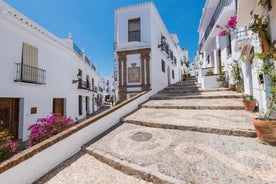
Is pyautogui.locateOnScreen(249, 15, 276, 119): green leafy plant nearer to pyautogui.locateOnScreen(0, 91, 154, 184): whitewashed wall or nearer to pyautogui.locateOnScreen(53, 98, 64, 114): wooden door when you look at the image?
pyautogui.locateOnScreen(0, 91, 154, 184): whitewashed wall

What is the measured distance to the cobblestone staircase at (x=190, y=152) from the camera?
7.18ft

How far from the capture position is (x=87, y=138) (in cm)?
398

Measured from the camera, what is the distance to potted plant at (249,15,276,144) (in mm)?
2822

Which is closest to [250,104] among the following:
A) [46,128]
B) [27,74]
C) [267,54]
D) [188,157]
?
[267,54]

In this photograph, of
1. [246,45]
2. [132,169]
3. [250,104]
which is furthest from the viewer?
[246,45]

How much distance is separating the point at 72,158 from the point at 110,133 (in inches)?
50.6

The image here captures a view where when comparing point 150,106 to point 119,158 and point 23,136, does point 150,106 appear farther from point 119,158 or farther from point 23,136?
point 23,136

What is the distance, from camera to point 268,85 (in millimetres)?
3451

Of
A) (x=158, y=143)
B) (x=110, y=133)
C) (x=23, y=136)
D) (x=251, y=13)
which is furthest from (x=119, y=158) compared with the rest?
(x=23, y=136)

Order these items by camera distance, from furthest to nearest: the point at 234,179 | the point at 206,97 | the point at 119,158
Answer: the point at 206,97 → the point at 119,158 → the point at 234,179

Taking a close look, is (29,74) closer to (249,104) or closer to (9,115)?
(9,115)

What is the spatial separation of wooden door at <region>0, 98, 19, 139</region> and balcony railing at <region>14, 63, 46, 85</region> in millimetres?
1240

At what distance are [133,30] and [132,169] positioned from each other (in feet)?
32.6

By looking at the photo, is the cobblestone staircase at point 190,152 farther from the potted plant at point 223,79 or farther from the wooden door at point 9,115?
the wooden door at point 9,115
